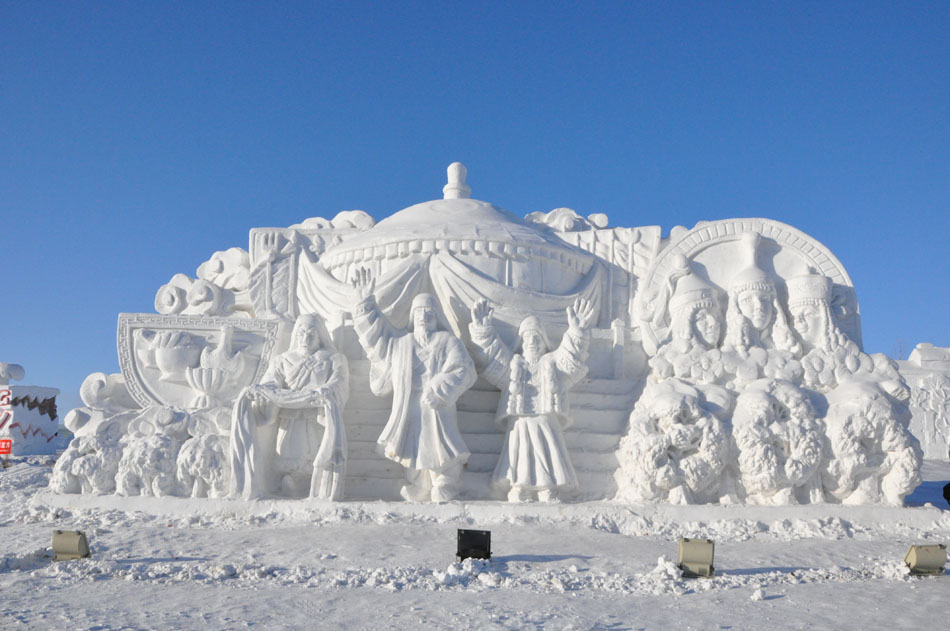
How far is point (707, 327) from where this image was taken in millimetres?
8773

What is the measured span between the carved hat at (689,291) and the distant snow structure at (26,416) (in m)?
9.31

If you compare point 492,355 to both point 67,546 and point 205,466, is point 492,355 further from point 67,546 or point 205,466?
point 67,546

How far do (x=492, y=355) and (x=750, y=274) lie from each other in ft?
9.16

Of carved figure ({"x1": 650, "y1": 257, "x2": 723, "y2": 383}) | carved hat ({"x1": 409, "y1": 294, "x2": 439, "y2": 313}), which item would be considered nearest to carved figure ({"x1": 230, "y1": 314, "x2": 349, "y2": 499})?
carved hat ({"x1": 409, "y1": 294, "x2": 439, "y2": 313})

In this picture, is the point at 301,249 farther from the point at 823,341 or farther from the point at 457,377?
the point at 823,341

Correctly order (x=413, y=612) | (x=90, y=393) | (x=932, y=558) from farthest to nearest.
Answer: (x=90, y=393)
(x=932, y=558)
(x=413, y=612)

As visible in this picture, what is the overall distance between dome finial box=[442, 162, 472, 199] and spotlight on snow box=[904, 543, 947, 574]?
621 cm

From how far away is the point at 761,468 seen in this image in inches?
303

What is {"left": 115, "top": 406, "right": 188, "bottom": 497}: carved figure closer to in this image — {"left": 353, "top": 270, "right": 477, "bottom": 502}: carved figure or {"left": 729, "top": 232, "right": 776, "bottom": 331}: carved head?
{"left": 353, "top": 270, "right": 477, "bottom": 502}: carved figure

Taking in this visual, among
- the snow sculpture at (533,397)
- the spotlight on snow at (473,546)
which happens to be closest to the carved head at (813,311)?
the snow sculpture at (533,397)

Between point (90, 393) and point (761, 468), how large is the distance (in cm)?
657

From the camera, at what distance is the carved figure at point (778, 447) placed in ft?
25.3

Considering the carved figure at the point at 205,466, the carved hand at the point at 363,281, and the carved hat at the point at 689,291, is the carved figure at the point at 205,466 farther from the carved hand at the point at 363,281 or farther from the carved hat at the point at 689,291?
the carved hat at the point at 689,291

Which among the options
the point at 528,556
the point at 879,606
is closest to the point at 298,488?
the point at 528,556
